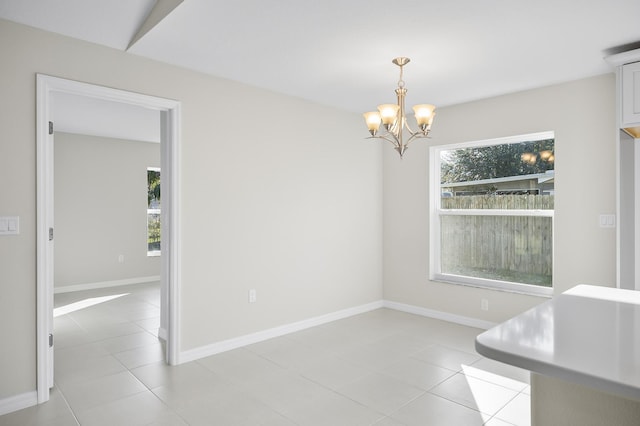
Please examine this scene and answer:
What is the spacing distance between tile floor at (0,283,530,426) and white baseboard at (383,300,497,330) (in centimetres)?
13

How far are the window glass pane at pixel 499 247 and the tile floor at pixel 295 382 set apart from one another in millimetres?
708

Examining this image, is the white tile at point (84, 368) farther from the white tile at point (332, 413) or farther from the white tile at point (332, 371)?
the white tile at point (332, 413)

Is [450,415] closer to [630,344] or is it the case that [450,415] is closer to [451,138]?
[630,344]

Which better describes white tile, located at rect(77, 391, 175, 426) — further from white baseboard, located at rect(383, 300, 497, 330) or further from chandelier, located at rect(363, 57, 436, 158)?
white baseboard, located at rect(383, 300, 497, 330)

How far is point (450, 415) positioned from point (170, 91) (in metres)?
3.08

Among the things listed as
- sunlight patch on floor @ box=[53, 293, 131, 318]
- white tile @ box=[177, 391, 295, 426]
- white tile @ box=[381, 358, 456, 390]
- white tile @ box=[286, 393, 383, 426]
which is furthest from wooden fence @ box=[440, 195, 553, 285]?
sunlight patch on floor @ box=[53, 293, 131, 318]

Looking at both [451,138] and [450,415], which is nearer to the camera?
[450,415]

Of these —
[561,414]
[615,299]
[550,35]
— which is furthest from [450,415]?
[550,35]

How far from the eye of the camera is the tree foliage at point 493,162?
396cm

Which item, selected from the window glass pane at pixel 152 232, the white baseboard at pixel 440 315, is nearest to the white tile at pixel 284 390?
the white baseboard at pixel 440 315

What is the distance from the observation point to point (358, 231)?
191 inches

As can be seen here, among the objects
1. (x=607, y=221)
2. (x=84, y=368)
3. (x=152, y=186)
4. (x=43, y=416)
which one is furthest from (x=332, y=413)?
(x=152, y=186)

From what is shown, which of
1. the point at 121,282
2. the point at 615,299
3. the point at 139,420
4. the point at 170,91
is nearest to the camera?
the point at 615,299

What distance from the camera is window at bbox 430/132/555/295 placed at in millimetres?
3943
